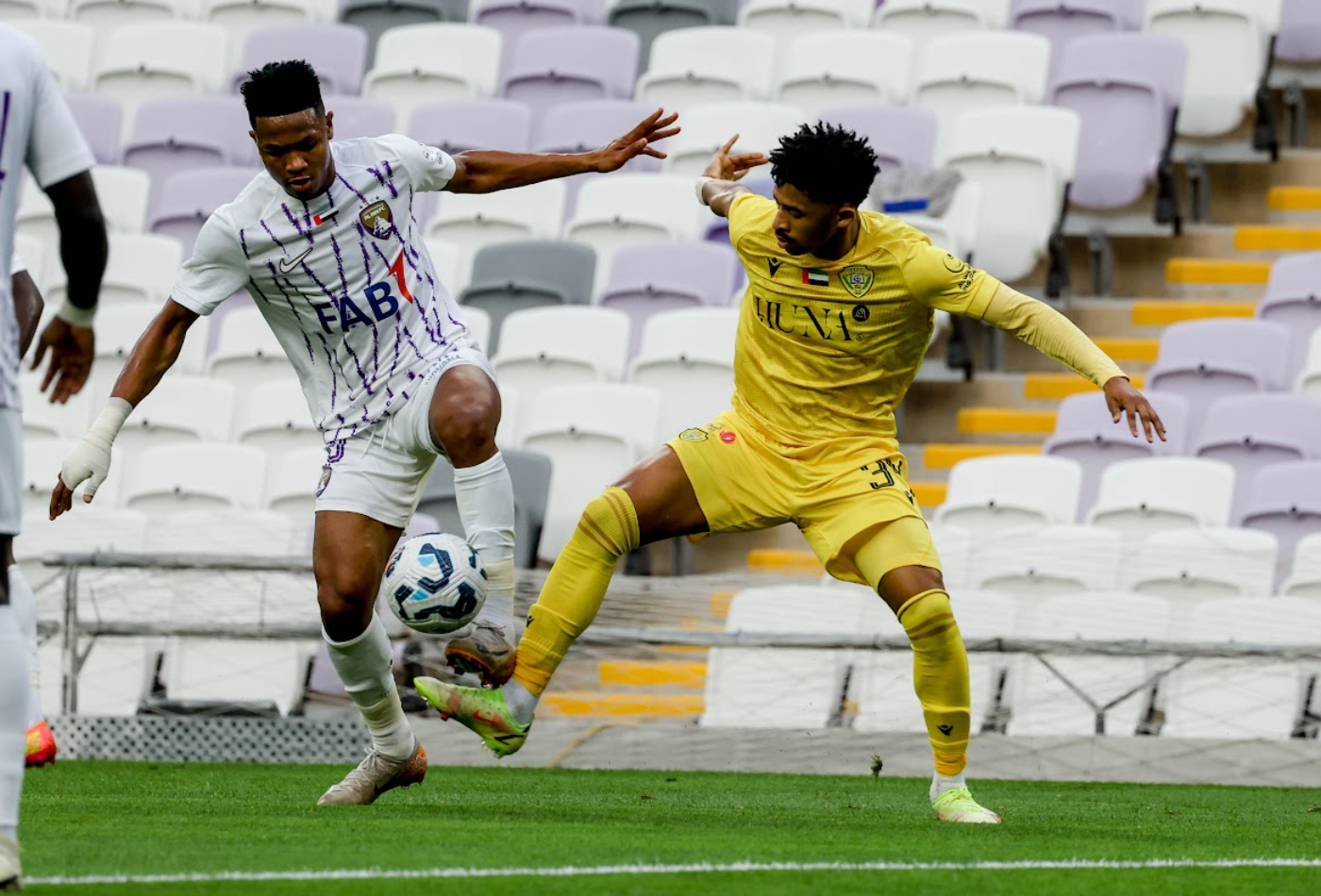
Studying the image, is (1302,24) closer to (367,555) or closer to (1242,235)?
(1242,235)

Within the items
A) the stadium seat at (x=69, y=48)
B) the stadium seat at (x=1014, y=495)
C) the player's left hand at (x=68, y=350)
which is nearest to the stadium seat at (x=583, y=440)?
the stadium seat at (x=1014, y=495)

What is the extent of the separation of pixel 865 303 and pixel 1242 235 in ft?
33.1

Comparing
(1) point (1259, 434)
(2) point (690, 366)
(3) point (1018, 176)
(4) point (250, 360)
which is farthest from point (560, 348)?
(1) point (1259, 434)

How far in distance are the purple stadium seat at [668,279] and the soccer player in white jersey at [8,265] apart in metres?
9.82

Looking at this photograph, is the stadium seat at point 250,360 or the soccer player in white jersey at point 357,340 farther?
the stadium seat at point 250,360

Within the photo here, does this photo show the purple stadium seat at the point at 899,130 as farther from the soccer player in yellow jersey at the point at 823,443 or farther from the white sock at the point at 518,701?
the white sock at the point at 518,701

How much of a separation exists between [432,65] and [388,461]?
1157 cm

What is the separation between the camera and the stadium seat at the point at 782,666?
1099 cm

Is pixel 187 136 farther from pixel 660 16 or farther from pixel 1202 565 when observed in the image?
pixel 1202 565

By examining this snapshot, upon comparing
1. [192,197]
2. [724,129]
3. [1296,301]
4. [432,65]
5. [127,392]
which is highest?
[432,65]

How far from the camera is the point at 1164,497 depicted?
485 inches

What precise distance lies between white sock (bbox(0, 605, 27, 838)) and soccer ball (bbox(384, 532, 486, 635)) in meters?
1.92

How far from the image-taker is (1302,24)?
57.3 feet

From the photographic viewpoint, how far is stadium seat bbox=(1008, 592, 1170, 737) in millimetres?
10703
